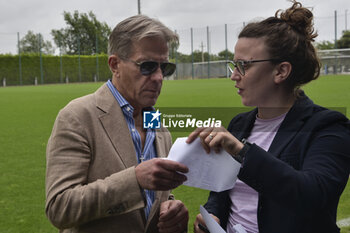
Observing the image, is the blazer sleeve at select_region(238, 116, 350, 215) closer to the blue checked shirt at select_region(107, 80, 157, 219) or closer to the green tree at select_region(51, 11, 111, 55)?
the blue checked shirt at select_region(107, 80, 157, 219)

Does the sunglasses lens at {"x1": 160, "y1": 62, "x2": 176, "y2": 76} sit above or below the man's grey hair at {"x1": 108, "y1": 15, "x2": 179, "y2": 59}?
below

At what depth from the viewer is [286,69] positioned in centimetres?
222

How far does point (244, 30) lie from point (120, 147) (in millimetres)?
936

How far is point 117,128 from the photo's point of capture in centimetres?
228

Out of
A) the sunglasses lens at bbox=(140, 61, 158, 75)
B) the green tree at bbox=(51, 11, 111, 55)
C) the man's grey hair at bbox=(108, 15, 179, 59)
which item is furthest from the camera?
the green tree at bbox=(51, 11, 111, 55)

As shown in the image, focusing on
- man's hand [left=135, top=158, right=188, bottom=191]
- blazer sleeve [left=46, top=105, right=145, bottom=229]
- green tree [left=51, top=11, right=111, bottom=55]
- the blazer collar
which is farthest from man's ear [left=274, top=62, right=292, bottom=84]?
green tree [left=51, top=11, right=111, bottom=55]

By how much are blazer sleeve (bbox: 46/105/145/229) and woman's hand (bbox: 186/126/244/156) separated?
0.42 meters

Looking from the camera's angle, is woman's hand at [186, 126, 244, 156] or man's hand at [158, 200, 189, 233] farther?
man's hand at [158, 200, 189, 233]

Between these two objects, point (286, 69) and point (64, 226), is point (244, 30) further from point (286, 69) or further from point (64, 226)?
point (64, 226)

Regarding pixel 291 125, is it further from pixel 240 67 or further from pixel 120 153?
pixel 120 153

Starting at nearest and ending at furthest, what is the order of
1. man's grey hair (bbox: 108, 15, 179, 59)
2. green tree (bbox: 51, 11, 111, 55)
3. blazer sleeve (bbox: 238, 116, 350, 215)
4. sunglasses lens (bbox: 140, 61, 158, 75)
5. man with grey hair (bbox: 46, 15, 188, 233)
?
blazer sleeve (bbox: 238, 116, 350, 215)
man with grey hair (bbox: 46, 15, 188, 233)
man's grey hair (bbox: 108, 15, 179, 59)
sunglasses lens (bbox: 140, 61, 158, 75)
green tree (bbox: 51, 11, 111, 55)

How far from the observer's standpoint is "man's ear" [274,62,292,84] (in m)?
2.22

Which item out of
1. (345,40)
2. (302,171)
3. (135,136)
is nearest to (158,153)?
(135,136)

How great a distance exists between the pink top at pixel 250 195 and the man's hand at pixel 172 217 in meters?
0.28
